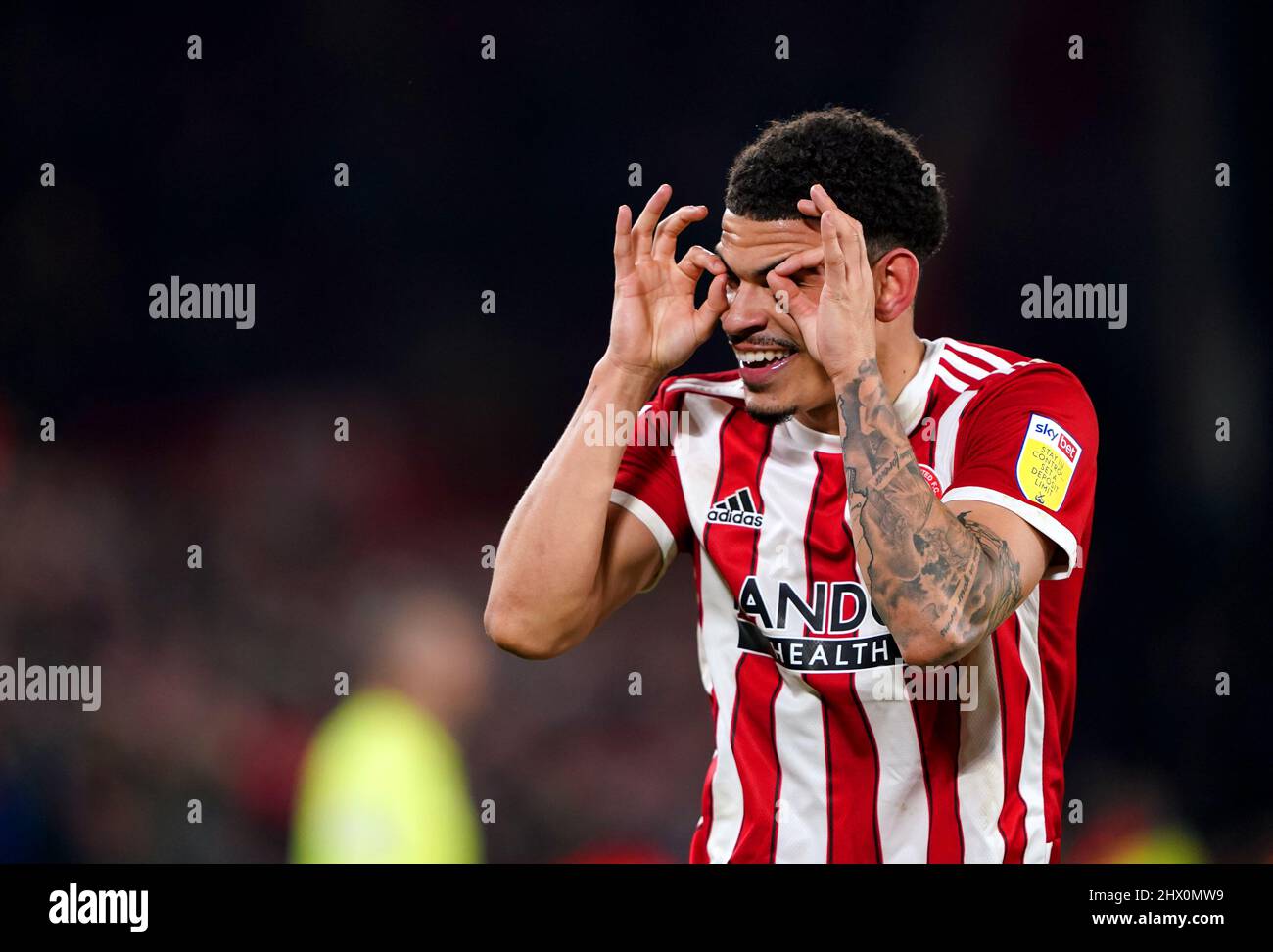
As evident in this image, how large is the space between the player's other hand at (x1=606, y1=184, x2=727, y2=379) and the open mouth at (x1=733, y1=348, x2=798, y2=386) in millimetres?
103

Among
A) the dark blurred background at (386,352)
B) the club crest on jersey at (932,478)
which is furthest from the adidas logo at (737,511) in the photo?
the dark blurred background at (386,352)

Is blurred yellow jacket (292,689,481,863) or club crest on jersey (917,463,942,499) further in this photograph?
blurred yellow jacket (292,689,481,863)

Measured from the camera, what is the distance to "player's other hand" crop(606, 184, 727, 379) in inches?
87.1

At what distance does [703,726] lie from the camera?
4441mm

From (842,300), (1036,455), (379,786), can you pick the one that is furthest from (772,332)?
(379,786)

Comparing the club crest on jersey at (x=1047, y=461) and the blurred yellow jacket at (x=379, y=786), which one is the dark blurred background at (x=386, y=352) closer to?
the blurred yellow jacket at (x=379, y=786)

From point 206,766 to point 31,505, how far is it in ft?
3.63

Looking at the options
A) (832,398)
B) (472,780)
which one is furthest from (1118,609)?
(832,398)

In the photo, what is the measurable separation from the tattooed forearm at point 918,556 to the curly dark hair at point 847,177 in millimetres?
431

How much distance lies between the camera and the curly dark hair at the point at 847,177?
2.15 meters

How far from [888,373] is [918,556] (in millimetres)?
496

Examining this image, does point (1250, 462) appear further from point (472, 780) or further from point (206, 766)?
point (206, 766)

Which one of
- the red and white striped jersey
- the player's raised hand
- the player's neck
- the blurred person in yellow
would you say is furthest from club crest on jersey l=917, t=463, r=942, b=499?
the blurred person in yellow

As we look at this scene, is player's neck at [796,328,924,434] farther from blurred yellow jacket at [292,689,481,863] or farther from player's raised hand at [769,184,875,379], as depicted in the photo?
blurred yellow jacket at [292,689,481,863]
